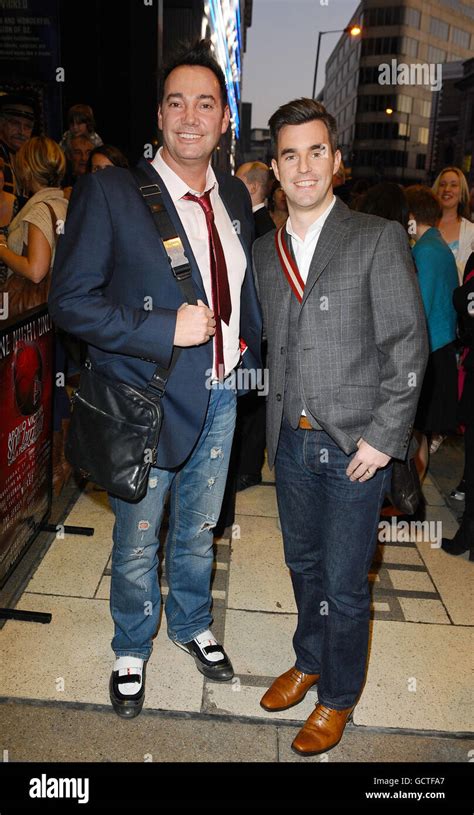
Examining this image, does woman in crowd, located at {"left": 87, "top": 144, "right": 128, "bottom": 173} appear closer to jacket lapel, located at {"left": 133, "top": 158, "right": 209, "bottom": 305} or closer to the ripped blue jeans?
jacket lapel, located at {"left": 133, "top": 158, "right": 209, "bottom": 305}

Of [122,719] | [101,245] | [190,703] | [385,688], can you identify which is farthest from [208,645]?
[101,245]

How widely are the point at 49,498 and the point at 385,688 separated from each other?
2.32 meters

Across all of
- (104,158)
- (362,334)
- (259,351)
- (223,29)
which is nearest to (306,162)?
(362,334)

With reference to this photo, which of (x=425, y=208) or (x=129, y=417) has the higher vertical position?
(x=425, y=208)

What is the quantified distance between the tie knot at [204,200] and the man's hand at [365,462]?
3.45 ft

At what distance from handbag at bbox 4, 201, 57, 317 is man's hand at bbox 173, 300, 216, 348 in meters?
1.85

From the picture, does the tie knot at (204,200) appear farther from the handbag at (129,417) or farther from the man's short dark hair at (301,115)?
the man's short dark hair at (301,115)

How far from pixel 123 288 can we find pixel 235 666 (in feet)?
6.16

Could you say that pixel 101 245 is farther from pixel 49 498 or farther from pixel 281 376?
pixel 49 498

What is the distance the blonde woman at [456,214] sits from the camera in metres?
5.75

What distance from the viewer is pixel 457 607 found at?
145 inches

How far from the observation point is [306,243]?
2.35m

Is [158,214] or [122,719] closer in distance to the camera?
[158,214]

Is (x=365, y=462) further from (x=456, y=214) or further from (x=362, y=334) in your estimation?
(x=456, y=214)
